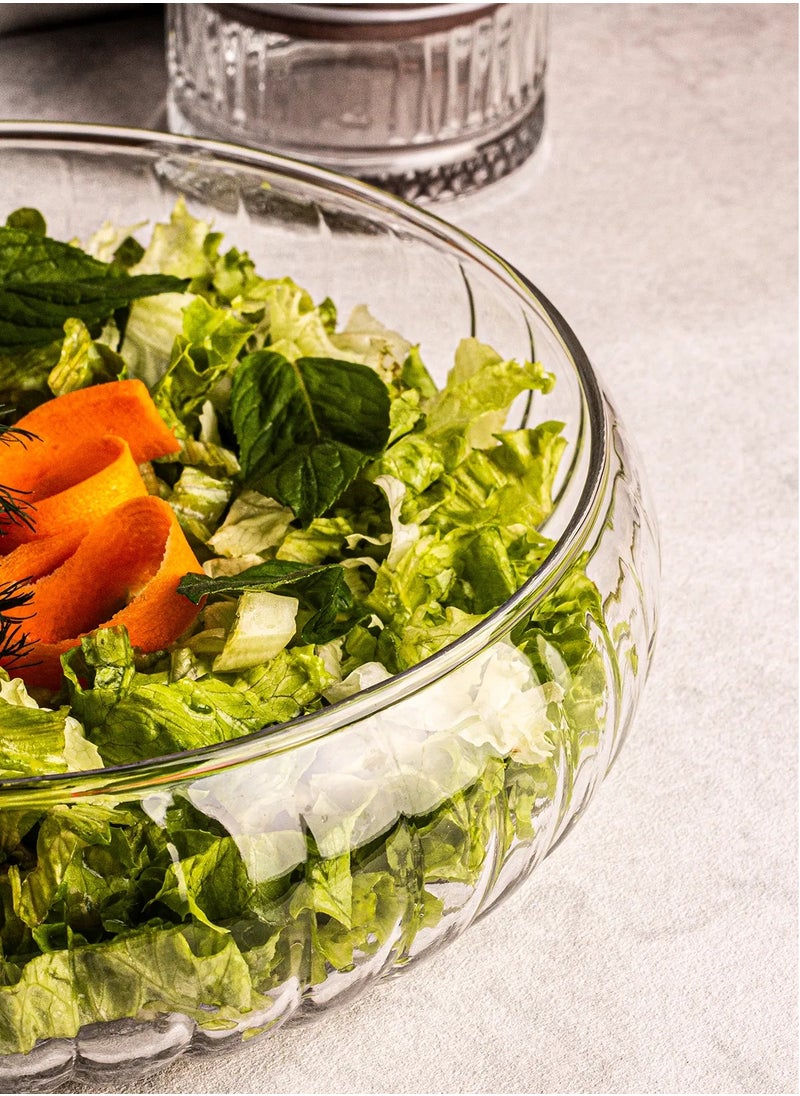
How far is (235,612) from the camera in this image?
0.76 m

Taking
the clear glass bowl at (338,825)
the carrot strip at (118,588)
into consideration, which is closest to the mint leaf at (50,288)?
the carrot strip at (118,588)

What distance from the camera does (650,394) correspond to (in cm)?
137

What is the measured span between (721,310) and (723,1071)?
92 cm

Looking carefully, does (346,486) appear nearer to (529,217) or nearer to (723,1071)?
(723,1071)

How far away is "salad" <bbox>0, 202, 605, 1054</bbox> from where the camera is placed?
2.00 feet

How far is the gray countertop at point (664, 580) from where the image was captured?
79 cm

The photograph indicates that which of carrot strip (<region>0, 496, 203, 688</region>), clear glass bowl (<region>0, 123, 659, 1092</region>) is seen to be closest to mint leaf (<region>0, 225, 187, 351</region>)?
carrot strip (<region>0, 496, 203, 688</region>)

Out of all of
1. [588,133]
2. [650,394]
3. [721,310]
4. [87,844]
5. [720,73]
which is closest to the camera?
[87,844]

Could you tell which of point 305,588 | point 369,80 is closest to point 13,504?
point 305,588

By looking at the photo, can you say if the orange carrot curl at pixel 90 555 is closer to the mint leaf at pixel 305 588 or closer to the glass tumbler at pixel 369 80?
the mint leaf at pixel 305 588

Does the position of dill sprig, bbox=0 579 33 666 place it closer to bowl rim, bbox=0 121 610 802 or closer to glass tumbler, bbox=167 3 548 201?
bowl rim, bbox=0 121 610 802

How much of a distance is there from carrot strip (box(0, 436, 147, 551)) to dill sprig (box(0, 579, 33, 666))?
4cm

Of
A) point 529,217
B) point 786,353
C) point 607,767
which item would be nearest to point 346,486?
point 607,767

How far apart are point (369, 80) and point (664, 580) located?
0.75 meters
